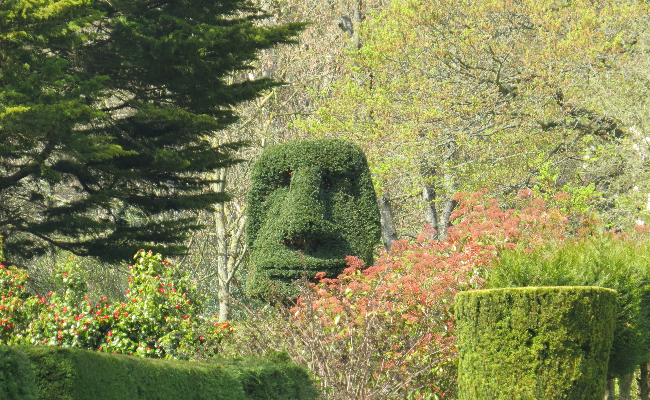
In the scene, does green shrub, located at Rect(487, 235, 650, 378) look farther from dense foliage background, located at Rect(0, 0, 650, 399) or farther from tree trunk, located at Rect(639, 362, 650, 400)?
tree trunk, located at Rect(639, 362, 650, 400)

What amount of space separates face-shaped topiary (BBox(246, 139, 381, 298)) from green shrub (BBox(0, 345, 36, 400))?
6.45m

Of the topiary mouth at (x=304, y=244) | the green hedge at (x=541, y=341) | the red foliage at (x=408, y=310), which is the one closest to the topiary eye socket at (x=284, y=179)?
the topiary mouth at (x=304, y=244)

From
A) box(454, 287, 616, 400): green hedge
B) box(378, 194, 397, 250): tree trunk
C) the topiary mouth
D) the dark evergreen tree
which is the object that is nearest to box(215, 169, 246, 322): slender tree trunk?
box(378, 194, 397, 250): tree trunk

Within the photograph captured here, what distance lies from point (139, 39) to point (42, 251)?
163 inches

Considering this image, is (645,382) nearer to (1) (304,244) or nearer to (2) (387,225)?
(1) (304,244)

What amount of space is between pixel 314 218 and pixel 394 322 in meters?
2.41

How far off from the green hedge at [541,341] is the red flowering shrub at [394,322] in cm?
87

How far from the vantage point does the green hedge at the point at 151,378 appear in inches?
110

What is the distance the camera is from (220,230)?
16.9m

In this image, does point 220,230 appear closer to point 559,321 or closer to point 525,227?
point 525,227

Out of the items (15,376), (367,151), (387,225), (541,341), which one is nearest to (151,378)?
(15,376)

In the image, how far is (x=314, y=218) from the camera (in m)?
9.15

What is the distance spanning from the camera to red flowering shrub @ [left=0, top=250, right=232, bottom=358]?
6617 mm

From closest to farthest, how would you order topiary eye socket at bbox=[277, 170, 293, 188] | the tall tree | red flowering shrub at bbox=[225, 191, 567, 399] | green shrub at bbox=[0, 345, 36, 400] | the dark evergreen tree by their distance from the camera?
green shrub at bbox=[0, 345, 36, 400], red flowering shrub at bbox=[225, 191, 567, 399], topiary eye socket at bbox=[277, 170, 293, 188], the dark evergreen tree, the tall tree
